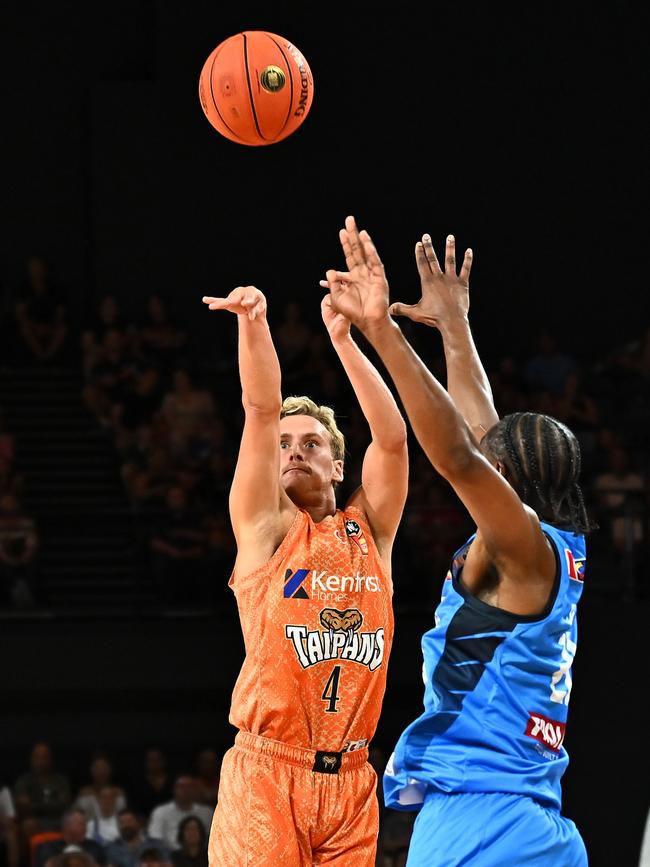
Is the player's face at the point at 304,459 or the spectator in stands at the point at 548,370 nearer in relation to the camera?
the player's face at the point at 304,459

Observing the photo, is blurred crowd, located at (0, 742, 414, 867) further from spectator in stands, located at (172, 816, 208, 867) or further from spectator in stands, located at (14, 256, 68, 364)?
spectator in stands, located at (14, 256, 68, 364)

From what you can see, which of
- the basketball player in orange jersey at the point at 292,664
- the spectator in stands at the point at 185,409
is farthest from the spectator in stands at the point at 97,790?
the basketball player in orange jersey at the point at 292,664

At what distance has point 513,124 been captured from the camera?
14727mm

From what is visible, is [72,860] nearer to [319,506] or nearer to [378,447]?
[319,506]

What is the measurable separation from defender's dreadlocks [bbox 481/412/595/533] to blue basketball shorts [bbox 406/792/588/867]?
73cm

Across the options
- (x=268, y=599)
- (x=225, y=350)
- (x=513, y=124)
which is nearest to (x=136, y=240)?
(x=225, y=350)

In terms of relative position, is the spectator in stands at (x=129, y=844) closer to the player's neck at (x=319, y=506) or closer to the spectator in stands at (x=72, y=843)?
the spectator in stands at (x=72, y=843)

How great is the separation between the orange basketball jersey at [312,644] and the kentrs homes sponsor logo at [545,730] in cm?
103

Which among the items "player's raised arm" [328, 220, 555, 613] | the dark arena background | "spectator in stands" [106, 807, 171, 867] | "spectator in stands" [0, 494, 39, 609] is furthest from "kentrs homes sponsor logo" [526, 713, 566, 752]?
the dark arena background

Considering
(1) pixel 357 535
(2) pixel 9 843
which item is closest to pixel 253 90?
(1) pixel 357 535

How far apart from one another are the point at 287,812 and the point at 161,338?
929 cm

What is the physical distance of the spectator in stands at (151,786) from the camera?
9.82 meters

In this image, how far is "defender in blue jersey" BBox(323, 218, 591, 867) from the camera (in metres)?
3.35

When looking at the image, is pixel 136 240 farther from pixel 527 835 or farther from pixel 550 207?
pixel 527 835
